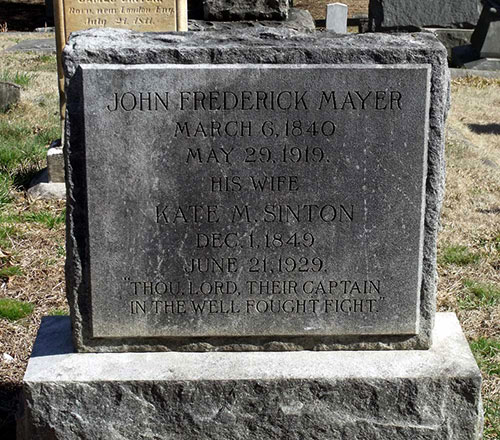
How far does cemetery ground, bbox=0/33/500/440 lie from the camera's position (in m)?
4.09

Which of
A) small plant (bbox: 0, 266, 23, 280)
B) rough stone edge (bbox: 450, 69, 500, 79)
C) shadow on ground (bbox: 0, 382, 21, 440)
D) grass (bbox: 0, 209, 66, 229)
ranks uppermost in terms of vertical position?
rough stone edge (bbox: 450, 69, 500, 79)

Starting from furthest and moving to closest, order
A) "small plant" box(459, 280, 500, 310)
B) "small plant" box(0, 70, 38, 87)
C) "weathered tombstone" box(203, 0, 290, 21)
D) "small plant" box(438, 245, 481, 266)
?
1. "small plant" box(0, 70, 38, 87)
2. "weathered tombstone" box(203, 0, 290, 21)
3. "small plant" box(438, 245, 481, 266)
4. "small plant" box(459, 280, 500, 310)

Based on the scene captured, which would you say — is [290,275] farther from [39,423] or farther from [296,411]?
[39,423]

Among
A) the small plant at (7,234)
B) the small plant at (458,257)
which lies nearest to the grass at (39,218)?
the small plant at (7,234)

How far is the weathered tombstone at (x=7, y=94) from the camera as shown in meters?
8.41

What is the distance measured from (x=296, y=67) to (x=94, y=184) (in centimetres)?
79

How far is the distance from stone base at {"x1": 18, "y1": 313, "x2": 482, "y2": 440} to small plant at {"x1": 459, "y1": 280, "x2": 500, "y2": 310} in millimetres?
1516

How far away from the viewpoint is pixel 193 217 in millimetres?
3041

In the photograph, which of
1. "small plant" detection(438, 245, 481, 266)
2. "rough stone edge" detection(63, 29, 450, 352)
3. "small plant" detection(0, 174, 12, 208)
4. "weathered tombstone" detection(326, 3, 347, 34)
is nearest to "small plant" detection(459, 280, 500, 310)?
"small plant" detection(438, 245, 481, 266)

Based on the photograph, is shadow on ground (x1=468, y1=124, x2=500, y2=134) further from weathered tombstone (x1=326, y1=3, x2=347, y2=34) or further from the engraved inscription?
weathered tombstone (x1=326, y1=3, x2=347, y2=34)

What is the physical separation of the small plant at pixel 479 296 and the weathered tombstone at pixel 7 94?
5.27 m

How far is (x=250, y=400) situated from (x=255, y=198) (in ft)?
2.32

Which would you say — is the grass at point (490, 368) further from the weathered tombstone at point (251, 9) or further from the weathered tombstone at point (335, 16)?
the weathered tombstone at point (335, 16)

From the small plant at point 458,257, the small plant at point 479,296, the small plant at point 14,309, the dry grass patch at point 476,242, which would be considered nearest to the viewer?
the dry grass patch at point 476,242
